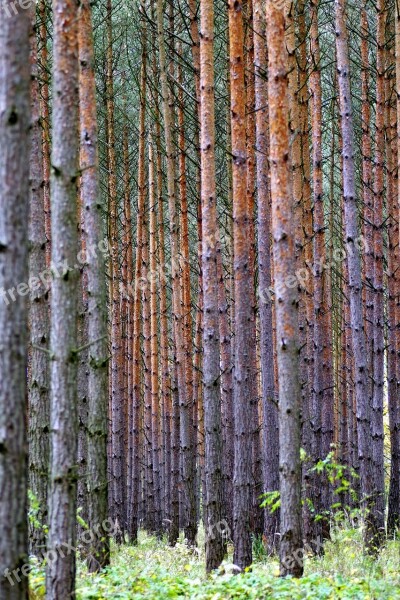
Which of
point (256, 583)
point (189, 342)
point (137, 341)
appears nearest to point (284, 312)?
point (256, 583)

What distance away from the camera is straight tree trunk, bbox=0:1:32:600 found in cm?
416

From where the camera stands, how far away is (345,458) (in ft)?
60.6

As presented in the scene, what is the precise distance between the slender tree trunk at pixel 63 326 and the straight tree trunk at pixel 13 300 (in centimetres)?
97

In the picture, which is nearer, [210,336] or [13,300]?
[13,300]

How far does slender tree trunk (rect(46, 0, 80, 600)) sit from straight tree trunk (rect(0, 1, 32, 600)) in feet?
3.17

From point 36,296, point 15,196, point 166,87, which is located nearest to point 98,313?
point 36,296

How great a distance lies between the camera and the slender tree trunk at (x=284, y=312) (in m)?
6.74

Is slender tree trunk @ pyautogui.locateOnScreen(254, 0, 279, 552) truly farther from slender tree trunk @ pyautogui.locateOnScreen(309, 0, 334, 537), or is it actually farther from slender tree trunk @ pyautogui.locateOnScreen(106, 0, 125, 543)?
slender tree trunk @ pyautogui.locateOnScreen(106, 0, 125, 543)

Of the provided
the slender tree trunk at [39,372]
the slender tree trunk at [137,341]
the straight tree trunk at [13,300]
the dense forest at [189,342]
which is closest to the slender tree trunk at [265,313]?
the dense forest at [189,342]

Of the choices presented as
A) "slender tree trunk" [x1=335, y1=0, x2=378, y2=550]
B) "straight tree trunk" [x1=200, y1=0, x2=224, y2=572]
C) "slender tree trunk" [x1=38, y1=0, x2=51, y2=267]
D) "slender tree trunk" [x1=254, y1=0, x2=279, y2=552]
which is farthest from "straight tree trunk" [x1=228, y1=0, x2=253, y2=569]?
"slender tree trunk" [x1=38, y1=0, x2=51, y2=267]

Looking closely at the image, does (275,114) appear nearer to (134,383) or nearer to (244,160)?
(244,160)

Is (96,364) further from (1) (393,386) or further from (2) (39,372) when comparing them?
(1) (393,386)

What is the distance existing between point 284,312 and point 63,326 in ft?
7.55

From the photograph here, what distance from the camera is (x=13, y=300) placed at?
420 cm
